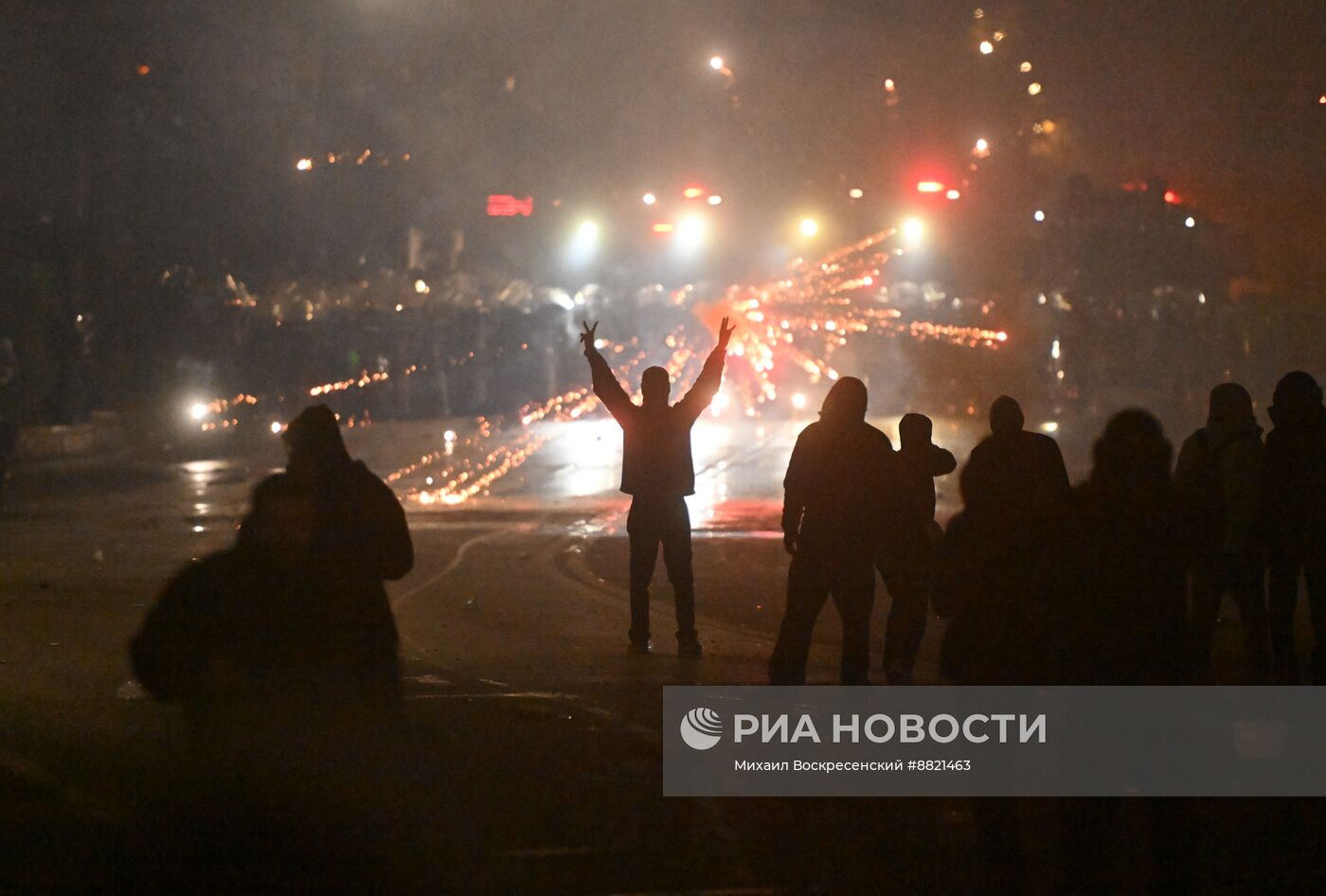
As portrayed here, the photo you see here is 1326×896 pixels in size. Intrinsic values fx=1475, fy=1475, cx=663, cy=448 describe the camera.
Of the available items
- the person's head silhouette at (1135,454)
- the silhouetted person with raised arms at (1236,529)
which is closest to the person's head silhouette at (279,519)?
the person's head silhouette at (1135,454)

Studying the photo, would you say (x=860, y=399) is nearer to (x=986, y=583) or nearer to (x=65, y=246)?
(x=986, y=583)

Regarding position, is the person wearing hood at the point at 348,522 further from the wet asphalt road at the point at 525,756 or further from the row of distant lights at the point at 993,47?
the row of distant lights at the point at 993,47

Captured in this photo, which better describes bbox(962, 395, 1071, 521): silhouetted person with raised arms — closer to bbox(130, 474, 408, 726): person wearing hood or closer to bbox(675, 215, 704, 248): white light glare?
bbox(130, 474, 408, 726): person wearing hood

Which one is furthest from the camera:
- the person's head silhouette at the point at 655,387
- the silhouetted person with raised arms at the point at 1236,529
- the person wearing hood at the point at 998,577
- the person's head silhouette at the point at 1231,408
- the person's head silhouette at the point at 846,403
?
the person's head silhouette at the point at 655,387

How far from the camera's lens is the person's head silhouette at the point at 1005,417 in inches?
241

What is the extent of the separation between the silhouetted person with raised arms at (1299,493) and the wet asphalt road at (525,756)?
160 cm

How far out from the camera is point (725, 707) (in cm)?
698

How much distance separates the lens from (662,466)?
859 centimetres

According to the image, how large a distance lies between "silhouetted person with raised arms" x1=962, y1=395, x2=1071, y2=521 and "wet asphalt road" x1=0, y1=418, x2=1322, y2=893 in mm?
1124

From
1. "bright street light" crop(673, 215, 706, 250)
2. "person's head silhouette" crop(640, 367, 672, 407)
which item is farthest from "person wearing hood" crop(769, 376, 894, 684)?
"bright street light" crop(673, 215, 706, 250)

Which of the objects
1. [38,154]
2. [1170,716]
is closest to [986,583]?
[1170,716]

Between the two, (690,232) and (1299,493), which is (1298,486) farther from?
(690,232)

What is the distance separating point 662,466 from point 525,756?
8.40 ft

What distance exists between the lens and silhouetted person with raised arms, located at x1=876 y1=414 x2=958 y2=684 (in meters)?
7.16
